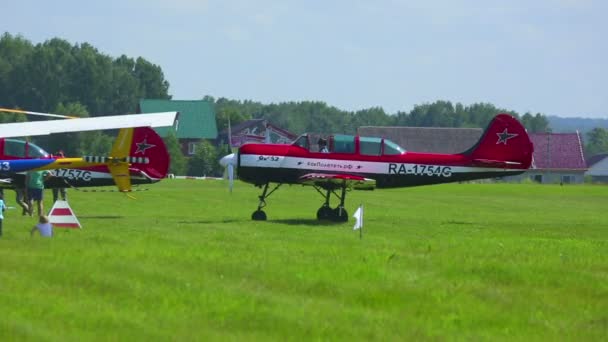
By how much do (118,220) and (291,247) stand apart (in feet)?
30.2

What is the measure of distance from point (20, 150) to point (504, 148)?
11772mm

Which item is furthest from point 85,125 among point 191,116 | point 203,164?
point 191,116

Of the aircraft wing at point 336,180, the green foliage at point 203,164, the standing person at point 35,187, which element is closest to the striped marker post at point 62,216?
the standing person at point 35,187

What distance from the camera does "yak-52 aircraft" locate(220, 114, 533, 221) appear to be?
27156mm

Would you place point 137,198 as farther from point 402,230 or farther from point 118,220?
point 402,230

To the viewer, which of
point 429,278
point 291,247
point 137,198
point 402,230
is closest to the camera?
point 429,278

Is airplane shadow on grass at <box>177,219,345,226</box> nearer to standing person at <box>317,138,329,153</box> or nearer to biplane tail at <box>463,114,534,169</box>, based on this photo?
standing person at <box>317,138,329,153</box>

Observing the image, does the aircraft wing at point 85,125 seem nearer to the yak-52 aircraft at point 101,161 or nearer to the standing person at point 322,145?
the yak-52 aircraft at point 101,161

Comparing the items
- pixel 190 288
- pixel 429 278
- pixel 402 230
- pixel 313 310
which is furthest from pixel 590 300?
pixel 402 230

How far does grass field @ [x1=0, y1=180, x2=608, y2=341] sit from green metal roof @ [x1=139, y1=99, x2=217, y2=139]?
99.3m

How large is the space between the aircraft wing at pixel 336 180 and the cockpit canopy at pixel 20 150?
20.8ft

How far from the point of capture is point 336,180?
26844 millimetres

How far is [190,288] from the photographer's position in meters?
12.9

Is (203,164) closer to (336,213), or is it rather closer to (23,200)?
(23,200)
